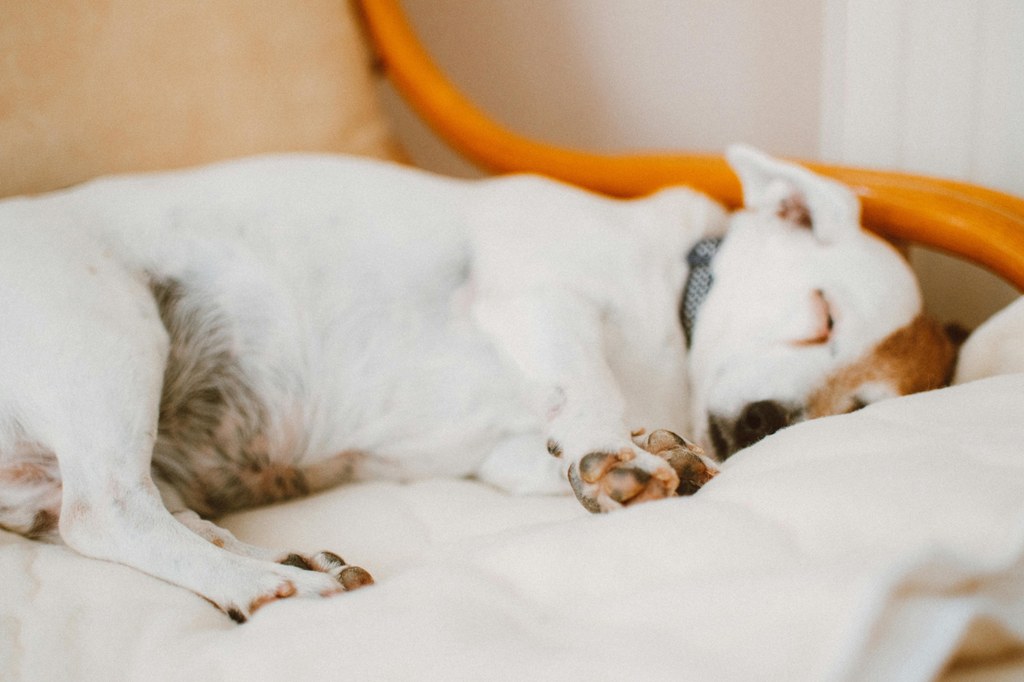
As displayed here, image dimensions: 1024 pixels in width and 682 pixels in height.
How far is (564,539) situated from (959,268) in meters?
1.21

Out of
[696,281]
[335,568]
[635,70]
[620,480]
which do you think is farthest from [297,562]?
[635,70]

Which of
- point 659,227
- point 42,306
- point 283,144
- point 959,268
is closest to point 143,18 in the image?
point 283,144

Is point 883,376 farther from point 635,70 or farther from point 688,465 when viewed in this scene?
point 635,70

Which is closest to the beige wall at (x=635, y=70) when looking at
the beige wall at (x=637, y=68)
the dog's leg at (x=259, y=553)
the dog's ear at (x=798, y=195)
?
the beige wall at (x=637, y=68)

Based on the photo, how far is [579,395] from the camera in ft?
3.19

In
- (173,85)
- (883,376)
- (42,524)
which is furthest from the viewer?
(173,85)

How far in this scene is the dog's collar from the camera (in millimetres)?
1218

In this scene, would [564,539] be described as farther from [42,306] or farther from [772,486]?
[42,306]

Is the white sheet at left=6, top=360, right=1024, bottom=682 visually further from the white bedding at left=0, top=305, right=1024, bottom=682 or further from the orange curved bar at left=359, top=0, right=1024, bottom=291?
the orange curved bar at left=359, top=0, right=1024, bottom=291

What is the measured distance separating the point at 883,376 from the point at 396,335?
0.75 metres

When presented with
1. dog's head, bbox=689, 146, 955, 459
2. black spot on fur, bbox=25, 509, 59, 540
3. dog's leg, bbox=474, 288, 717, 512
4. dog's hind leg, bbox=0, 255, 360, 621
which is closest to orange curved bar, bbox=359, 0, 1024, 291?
dog's head, bbox=689, 146, 955, 459

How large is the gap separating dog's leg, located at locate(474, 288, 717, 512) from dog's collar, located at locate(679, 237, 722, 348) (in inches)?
7.3

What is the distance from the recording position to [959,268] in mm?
1415

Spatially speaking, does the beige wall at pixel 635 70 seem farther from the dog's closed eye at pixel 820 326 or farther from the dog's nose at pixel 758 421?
the dog's nose at pixel 758 421
